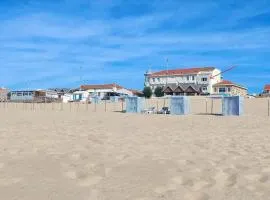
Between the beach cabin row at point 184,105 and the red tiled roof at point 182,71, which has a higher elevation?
the red tiled roof at point 182,71

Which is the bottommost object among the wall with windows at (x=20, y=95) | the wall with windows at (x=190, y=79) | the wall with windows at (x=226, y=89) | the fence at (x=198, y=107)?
the fence at (x=198, y=107)

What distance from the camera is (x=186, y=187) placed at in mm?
4055

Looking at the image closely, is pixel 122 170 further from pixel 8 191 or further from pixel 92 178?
pixel 8 191

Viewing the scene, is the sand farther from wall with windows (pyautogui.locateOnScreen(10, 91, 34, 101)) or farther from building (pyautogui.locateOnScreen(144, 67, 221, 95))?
wall with windows (pyautogui.locateOnScreen(10, 91, 34, 101))

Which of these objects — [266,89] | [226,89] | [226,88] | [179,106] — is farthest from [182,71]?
[179,106]

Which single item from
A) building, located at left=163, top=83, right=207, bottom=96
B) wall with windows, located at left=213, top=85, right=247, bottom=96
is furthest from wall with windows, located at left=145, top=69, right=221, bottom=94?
building, located at left=163, top=83, right=207, bottom=96

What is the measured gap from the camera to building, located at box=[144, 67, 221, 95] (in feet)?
248

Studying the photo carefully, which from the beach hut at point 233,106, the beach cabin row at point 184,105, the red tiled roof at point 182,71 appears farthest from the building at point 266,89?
the beach hut at point 233,106

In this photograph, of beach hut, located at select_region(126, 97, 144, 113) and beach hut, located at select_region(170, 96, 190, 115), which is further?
beach hut, located at select_region(126, 97, 144, 113)

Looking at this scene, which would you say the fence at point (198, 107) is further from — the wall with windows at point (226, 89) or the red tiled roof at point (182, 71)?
the red tiled roof at point (182, 71)

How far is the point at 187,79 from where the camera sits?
82.0 m

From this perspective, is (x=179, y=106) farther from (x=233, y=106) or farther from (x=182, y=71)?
(x=182, y=71)

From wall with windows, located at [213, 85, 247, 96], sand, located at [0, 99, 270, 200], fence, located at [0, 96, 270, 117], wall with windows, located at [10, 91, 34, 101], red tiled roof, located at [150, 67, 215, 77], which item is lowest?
sand, located at [0, 99, 270, 200]

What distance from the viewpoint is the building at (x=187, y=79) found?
75.6 meters
